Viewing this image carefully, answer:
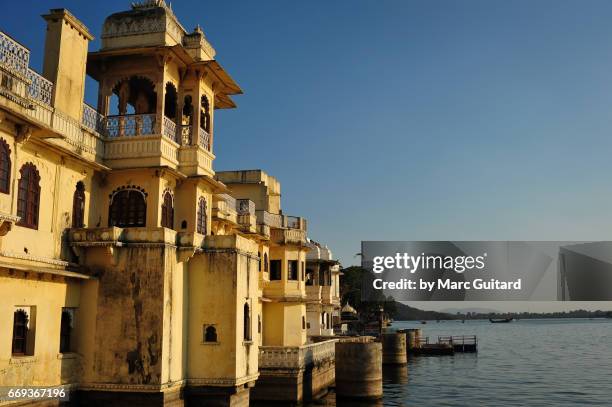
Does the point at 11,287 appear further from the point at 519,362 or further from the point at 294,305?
the point at 519,362

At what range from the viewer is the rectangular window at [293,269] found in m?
37.5

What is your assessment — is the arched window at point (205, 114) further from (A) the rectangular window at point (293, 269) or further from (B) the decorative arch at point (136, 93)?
(A) the rectangular window at point (293, 269)

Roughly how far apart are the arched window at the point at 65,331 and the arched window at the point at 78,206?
2754 millimetres

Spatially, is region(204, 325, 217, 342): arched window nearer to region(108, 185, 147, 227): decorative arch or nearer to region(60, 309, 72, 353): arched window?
region(60, 309, 72, 353): arched window

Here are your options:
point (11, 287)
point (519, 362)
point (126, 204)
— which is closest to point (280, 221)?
point (126, 204)

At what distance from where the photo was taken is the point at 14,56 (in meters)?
16.3

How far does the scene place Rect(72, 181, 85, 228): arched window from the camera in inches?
779

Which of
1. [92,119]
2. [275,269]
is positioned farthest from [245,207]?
[92,119]

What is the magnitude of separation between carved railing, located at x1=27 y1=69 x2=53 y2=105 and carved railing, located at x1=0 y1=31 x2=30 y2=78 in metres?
0.52

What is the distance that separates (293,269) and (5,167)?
75.8 feet

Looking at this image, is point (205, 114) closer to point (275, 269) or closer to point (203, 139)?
point (203, 139)

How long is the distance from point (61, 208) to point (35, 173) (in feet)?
5.12

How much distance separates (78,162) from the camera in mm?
19734

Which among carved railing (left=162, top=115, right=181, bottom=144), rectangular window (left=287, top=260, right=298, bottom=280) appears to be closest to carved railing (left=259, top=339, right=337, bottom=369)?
rectangular window (left=287, top=260, right=298, bottom=280)
